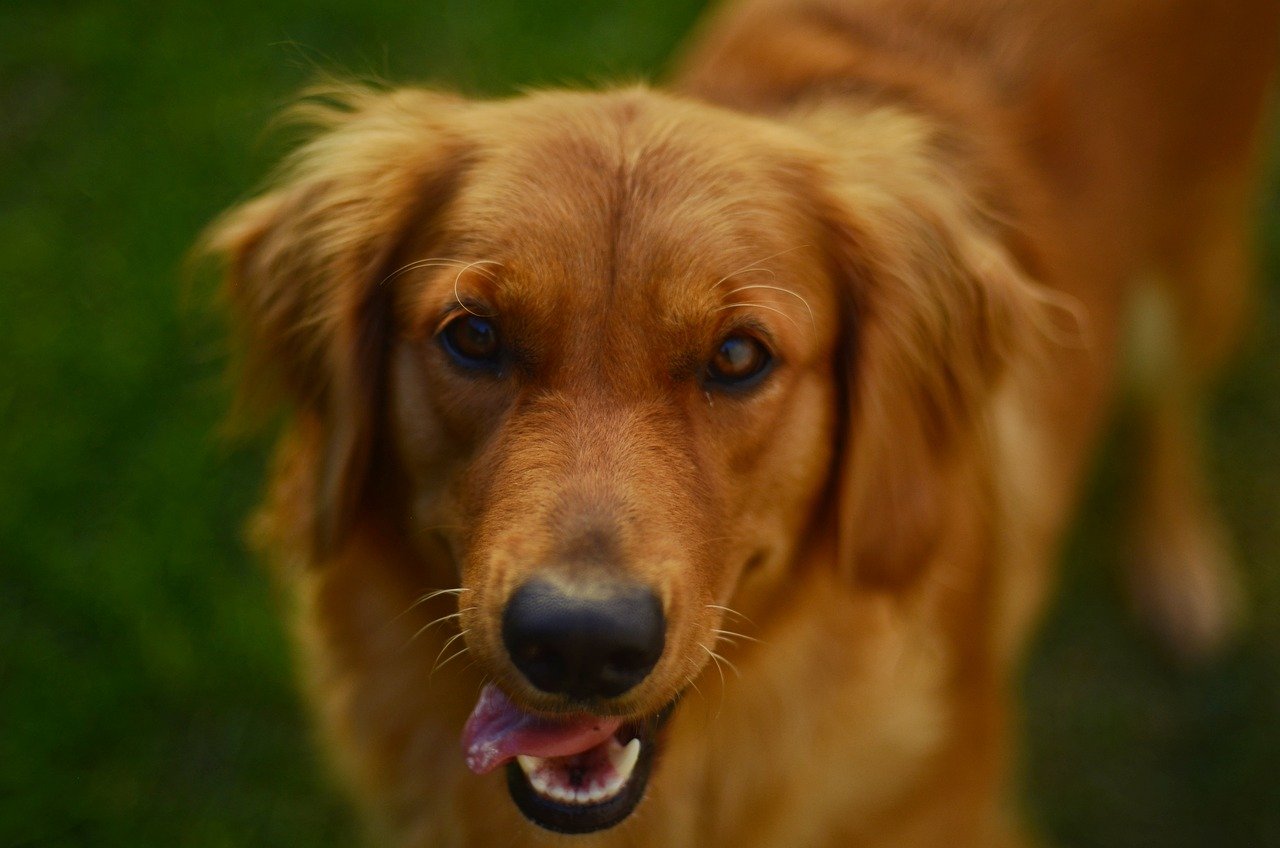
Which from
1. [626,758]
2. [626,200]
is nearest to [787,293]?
[626,200]

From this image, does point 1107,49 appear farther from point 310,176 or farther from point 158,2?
point 158,2

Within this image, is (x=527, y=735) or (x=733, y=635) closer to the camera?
(x=527, y=735)

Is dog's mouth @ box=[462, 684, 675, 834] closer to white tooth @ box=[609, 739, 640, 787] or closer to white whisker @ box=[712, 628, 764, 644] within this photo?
white tooth @ box=[609, 739, 640, 787]

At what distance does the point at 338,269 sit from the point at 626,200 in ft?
2.21

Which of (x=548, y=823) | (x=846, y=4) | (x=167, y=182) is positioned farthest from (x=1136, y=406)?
→ (x=167, y=182)

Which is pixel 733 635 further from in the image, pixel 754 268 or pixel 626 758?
pixel 754 268

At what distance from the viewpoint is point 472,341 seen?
2248 millimetres

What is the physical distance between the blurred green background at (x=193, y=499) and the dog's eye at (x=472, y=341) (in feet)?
4.02

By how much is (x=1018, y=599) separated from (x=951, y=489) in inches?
31.8

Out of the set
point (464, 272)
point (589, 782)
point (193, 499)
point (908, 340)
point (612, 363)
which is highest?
point (464, 272)

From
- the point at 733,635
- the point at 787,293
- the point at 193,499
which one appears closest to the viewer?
the point at 787,293

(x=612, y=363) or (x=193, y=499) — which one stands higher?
(x=612, y=363)

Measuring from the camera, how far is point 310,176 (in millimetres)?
2652

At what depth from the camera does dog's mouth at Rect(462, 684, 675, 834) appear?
2.20 metres
